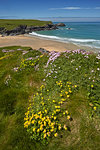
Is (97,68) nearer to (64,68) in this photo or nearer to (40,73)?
(64,68)

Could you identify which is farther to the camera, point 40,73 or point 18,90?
point 40,73

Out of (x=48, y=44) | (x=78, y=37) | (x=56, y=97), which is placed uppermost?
(x=78, y=37)

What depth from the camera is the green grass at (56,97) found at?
3594 mm

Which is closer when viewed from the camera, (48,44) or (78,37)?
(48,44)

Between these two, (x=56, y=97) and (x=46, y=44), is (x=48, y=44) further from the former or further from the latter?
(x=56, y=97)

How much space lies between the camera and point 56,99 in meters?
4.83

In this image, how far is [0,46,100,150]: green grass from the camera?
11.8 feet

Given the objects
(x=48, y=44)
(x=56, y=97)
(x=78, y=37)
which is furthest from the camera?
(x=78, y=37)

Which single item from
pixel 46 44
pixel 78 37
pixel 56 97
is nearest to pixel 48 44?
pixel 46 44

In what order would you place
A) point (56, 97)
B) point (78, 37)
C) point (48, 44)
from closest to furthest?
1. point (56, 97)
2. point (48, 44)
3. point (78, 37)

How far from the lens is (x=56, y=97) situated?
4.95m

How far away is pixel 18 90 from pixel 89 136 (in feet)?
15.4

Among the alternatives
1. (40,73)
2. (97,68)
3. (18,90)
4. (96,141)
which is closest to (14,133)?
(18,90)

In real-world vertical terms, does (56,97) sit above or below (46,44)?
below
